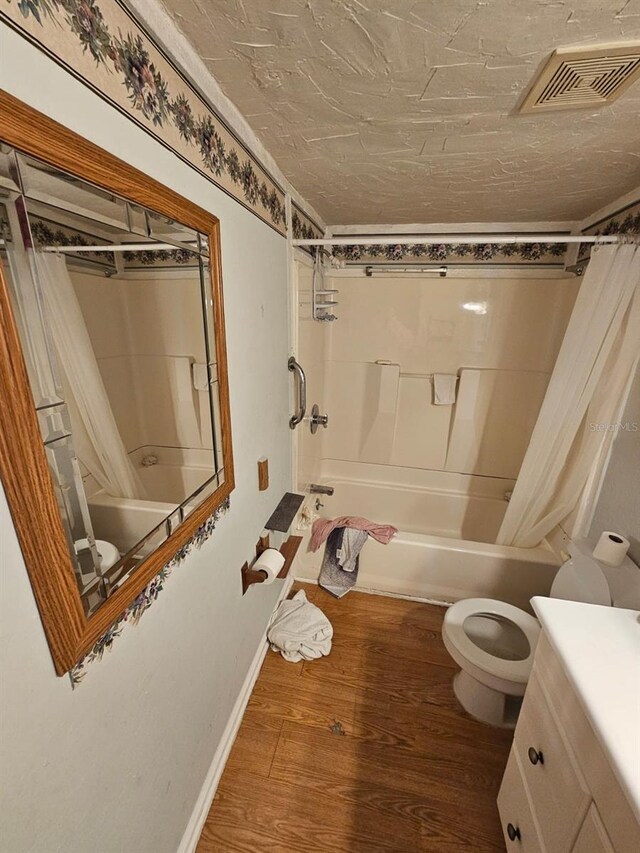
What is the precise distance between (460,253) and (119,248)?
7.28ft

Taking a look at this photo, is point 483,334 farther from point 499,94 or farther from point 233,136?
point 233,136

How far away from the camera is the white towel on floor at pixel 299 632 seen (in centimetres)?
172

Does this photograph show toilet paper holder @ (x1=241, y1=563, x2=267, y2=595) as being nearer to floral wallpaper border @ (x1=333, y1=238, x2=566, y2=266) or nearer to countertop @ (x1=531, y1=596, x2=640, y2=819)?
countertop @ (x1=531, y1=596, x2=640, y2=819)

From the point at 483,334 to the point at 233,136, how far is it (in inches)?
77.4

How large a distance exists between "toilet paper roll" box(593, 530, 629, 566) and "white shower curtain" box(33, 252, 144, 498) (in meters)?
1.67

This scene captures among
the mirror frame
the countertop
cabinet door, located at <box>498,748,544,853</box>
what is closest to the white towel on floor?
cabinet door, located at <box>498,748,544,853</box>

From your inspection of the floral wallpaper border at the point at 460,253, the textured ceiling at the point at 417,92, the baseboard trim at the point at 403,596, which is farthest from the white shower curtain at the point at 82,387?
the floral wallpaper border at the point at 460,253

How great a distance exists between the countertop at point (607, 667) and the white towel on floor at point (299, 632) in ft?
3.70

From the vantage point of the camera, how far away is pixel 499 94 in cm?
84

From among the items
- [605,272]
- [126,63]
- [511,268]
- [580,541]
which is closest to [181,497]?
[126,63]

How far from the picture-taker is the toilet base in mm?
1453

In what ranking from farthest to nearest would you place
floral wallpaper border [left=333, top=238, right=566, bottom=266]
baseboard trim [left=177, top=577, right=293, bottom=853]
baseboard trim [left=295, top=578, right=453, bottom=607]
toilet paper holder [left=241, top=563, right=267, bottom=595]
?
1. floral wallpaper border [left=333, top=238, right=566, bottom=266]
2. baseboard trim [left=295, top=578, right=453, bottom=607]
3. toilet paper holder [left=241, top=563, right=267, bottom=595]
4. baseboard trim [left=177, top=577, right=293, bottom=853]

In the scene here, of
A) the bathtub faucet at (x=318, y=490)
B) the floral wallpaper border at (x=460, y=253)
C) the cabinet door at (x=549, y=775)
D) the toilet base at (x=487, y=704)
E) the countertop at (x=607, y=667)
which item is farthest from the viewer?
the bathtub faucet at (x=318, y=490)

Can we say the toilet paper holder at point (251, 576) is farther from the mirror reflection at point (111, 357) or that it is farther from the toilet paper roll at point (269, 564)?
the mirror reflection at point (111, 357)
